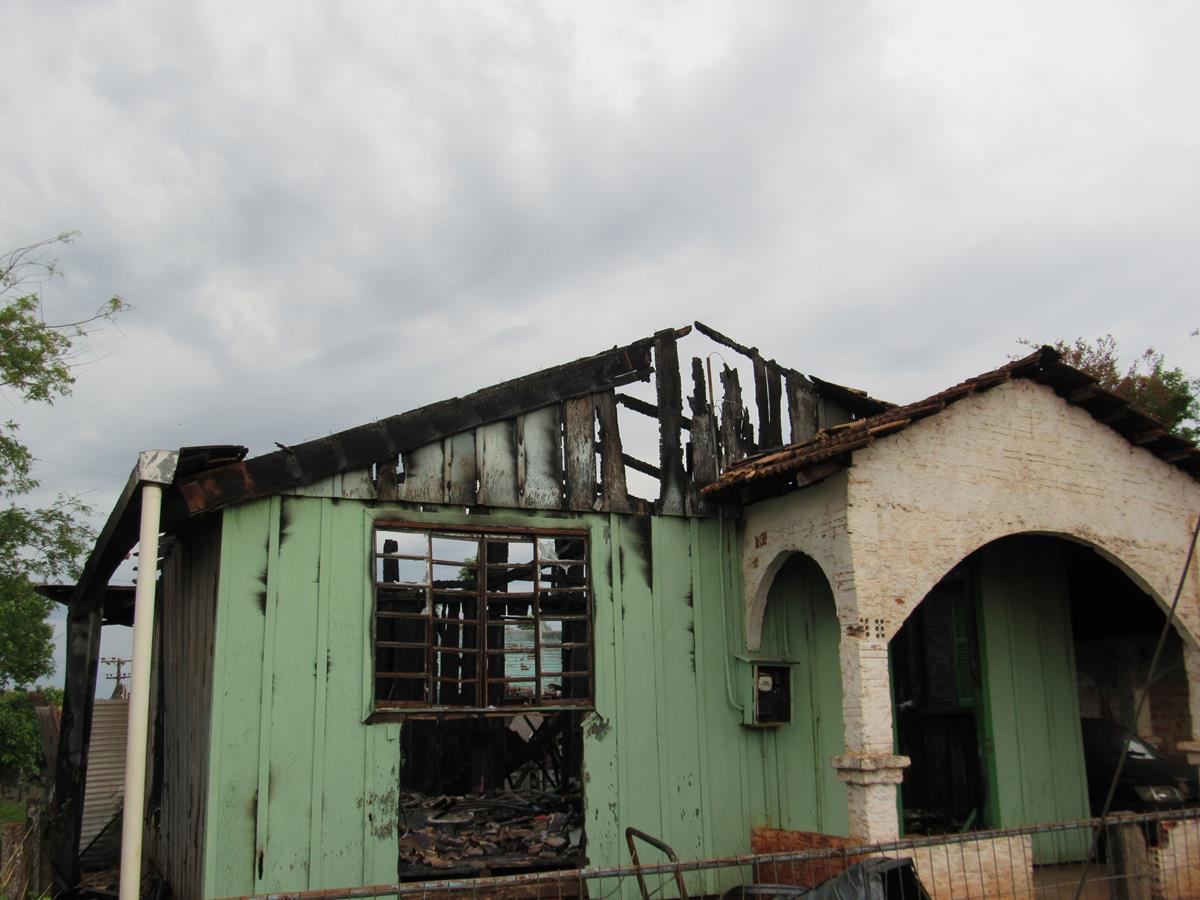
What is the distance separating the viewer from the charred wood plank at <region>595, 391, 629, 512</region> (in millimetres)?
9953

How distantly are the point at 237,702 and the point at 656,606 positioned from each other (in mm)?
3911

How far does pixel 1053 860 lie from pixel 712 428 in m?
5.78

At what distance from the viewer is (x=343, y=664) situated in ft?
28.0

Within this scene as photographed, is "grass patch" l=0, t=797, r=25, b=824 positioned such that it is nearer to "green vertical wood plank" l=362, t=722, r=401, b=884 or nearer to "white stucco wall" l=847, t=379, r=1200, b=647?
"green vertical wood plank" l=362, t=722, r=401, b=884

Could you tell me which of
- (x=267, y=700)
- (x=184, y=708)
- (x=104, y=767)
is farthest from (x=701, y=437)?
(x=104, y=767)

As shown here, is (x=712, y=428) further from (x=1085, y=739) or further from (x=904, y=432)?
(x=1085, y=739)

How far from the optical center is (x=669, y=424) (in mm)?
10602

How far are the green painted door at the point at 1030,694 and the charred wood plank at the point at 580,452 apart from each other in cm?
469

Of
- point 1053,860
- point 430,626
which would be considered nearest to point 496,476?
point 430,626

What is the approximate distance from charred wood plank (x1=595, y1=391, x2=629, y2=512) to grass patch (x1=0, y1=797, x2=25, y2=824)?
16.0 metres

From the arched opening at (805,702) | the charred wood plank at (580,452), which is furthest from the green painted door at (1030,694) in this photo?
the charred wood plank at (580,452)

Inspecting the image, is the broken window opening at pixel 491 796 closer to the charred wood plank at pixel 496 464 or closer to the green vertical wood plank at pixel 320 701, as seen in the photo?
the green vertical wood plank at pixel 320 701

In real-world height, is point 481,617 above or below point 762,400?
below

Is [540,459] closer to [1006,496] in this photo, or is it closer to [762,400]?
[762,400]
